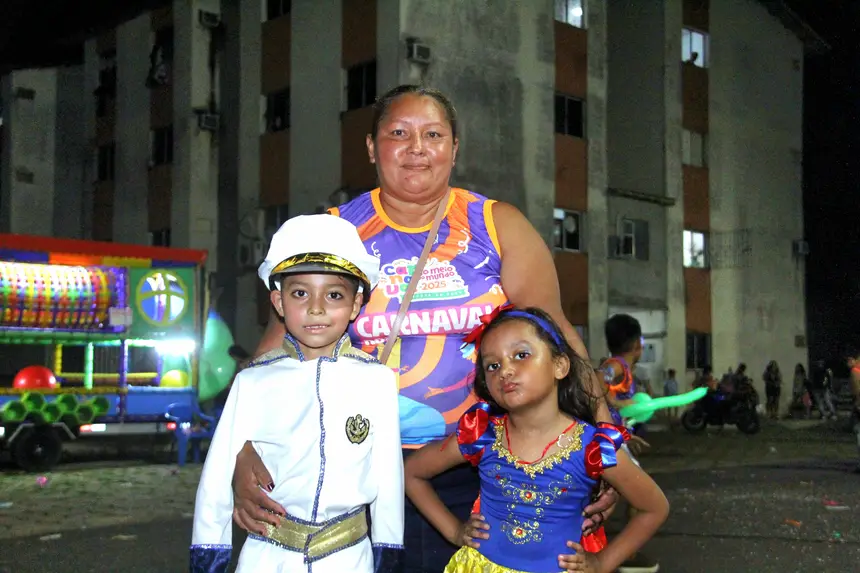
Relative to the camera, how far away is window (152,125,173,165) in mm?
25656

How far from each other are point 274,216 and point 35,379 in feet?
35.0

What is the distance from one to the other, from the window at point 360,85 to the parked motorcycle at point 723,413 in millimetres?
9785

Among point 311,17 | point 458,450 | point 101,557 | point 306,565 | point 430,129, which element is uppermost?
point 311,17

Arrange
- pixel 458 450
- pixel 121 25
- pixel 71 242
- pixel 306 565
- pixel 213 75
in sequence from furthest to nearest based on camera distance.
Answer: pixel 121 25, pixel 213 75, pixel 71 242, pixel 458 450, pixel 306 565

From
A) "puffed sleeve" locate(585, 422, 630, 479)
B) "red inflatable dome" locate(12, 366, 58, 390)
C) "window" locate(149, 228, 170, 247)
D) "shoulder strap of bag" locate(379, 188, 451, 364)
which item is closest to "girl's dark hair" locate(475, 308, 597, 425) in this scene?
"puffed sleeve" locate(585, 422, 630, 479)

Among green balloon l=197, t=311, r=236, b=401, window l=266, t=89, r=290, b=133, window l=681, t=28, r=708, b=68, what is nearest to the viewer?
green balloon l=197, t=311, r=236, b=401

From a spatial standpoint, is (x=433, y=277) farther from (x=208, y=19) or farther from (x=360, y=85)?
(x=208, y=19)

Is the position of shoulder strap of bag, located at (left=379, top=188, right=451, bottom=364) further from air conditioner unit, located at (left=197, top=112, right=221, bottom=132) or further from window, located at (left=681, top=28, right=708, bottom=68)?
window, located at (left=681, top=28, right=708, bottom=68)

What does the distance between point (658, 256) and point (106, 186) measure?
1617 cm

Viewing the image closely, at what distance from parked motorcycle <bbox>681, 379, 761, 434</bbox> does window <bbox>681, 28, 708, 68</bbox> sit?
1063 cm

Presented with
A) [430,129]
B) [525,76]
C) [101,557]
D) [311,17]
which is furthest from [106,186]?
[430,129]

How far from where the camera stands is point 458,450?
2.98 meters

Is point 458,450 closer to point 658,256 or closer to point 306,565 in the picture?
point 306,565

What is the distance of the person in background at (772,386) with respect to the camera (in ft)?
85.5
